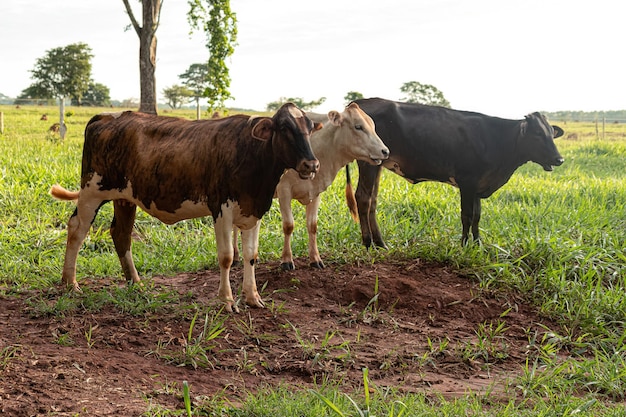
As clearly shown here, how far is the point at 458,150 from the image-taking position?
7812 mm

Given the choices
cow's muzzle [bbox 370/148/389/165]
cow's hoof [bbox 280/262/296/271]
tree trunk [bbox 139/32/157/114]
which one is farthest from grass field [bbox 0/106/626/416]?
tree trunk [bbox 139/32/157/114]

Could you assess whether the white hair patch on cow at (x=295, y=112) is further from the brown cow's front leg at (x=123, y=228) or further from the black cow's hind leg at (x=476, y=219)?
the black cow's hind leg at (x=476, y=219)

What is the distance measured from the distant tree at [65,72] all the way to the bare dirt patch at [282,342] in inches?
2627

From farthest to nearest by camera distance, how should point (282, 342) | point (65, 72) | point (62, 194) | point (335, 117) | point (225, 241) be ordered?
point (65, 72) < point (62, 194) < point (335, 117) < point (225, 241) < point (282, 342)

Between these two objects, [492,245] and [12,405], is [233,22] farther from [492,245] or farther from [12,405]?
[12,405]

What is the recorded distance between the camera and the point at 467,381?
5.25 m

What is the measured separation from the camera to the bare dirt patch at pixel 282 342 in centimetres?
454

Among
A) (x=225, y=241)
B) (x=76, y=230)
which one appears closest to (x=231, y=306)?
(x=225, y=241)

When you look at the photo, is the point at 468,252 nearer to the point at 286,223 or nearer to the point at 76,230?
the point at 286,223

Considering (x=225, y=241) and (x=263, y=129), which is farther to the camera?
(x=225, y=241)

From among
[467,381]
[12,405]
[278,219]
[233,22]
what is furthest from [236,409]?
[233,22]

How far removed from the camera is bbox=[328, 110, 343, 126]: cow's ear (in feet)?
21.1

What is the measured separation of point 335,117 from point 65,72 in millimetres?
68883

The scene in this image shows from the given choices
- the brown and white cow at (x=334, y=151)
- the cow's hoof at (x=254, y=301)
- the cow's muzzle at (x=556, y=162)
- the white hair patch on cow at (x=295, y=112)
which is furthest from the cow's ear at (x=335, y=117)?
the cow's muzzle at (x=556, y=162)
